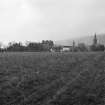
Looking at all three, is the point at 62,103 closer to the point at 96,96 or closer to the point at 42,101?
the point at 42,101

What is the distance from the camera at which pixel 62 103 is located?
6.27m

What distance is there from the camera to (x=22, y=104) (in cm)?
640

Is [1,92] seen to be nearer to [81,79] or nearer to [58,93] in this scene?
[58,93]

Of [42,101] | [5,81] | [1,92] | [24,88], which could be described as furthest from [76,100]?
[5,81]

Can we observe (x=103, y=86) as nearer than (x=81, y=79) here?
Yes

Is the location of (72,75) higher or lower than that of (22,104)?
higher

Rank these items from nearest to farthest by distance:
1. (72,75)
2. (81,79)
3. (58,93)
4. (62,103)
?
(62,103) < (58,93) < (81,79) < (72,75)

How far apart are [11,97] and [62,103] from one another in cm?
260

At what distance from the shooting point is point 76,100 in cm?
637

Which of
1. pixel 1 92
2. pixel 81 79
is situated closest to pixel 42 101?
pixel 1 92

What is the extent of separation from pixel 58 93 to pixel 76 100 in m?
1.01

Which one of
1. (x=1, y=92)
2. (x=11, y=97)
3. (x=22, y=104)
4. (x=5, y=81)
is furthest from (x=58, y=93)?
(x=5, y=81)

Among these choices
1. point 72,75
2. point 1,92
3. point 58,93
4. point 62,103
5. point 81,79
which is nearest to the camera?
point 62,103

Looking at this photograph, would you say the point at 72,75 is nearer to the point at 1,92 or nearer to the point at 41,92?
the point at 41,92
